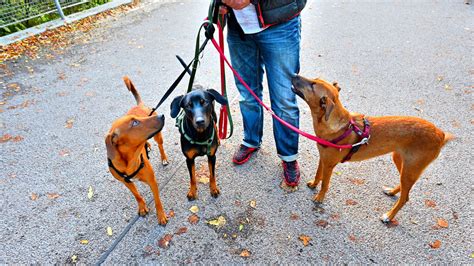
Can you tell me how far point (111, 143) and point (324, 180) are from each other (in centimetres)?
211

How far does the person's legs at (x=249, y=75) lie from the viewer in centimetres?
302

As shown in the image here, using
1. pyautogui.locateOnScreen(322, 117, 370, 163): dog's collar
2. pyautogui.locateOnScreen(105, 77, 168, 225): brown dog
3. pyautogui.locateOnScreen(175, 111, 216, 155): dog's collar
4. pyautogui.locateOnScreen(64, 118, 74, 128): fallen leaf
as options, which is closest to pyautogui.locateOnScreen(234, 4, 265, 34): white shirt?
pyautogui.locateOnScreen(175, 111, 216, 155): dog's collar

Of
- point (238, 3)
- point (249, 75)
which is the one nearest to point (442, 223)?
point (249, 75)

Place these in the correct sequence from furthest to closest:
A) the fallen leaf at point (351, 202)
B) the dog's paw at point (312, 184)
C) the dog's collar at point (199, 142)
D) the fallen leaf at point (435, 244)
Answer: the dog's paw at point (312, 184)
the fallen leaf at point (351, 202)
the dog's collar at point (199, 142)
the fallen leaf at point (435, 244)

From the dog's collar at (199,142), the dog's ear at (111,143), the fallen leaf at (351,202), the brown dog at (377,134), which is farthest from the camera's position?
the fallen leaf at (351,202)

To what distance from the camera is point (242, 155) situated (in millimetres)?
3797

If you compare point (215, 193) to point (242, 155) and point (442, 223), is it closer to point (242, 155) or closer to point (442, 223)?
point (242, 155)

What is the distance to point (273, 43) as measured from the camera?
275 cm

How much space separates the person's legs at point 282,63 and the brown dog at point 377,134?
0.52 feet

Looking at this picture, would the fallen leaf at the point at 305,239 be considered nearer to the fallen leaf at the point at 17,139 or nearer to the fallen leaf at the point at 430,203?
the fallen leaf at the point at 430,203

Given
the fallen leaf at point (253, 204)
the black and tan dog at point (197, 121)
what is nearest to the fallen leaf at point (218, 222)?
the fallen leaf at point (253, 204)

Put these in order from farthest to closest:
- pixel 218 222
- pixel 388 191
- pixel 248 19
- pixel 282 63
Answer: pixel 388 191, pixel 218 222, pixel 282 63, pixel 248 19

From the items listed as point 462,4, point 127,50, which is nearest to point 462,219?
point 127,50

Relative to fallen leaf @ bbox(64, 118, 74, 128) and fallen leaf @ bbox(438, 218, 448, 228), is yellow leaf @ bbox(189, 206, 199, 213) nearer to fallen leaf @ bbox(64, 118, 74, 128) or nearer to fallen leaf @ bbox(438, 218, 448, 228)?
fallen leaf @ bbox(438, 218, 448, 228)
